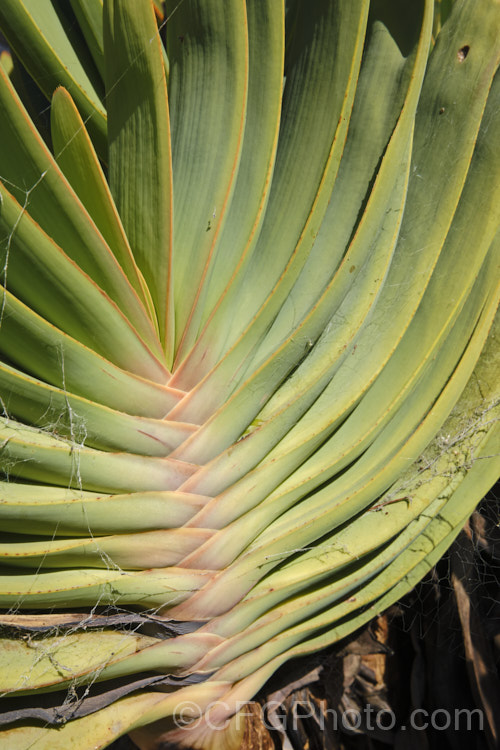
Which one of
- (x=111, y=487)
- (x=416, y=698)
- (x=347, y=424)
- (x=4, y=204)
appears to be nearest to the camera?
(x=4, y=204)

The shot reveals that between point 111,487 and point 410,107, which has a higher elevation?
point 410,107

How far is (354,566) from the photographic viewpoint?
3.42ft

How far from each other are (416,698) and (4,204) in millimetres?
1221

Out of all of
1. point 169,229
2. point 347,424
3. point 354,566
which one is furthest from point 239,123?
point 354,566

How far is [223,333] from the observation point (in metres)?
0.97

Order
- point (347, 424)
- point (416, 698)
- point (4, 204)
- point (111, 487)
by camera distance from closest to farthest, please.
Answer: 1. point (4, 204)
2. point (111, 487)
3. point (347, 424)
4. point (416, 698)

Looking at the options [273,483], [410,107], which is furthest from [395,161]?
[273,483]

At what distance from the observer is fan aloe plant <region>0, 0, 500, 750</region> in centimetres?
84

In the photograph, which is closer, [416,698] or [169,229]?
[169,229]

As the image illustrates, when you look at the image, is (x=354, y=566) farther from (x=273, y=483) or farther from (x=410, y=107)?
(x=410, y=107)

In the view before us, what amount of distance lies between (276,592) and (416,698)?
54cm

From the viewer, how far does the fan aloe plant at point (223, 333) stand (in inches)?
33.3

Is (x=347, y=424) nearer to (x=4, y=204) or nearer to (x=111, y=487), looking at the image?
(x=111, y=487)

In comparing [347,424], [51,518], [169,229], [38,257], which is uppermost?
[169,229]
